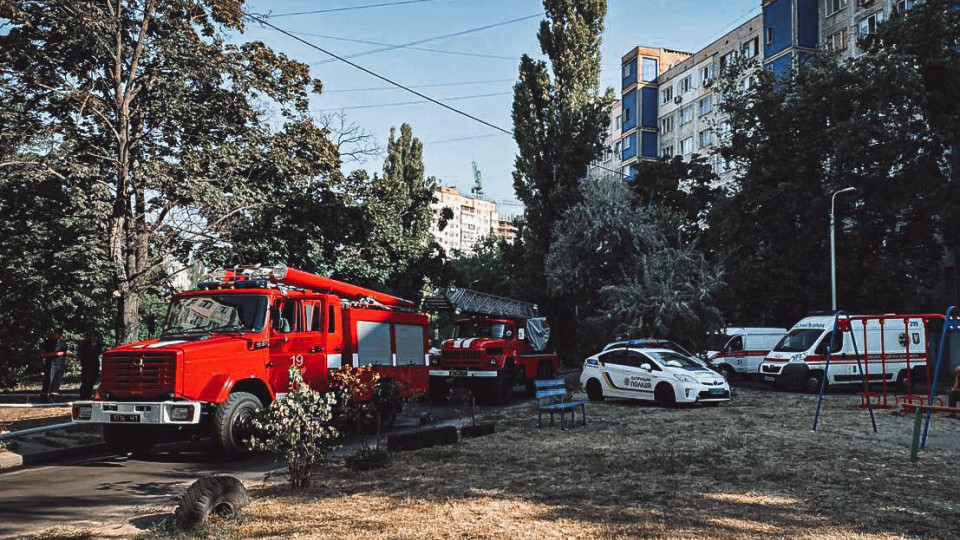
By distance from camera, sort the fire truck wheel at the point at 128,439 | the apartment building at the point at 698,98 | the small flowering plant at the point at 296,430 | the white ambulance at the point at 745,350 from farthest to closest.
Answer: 1. the apartment building at the point at 698,98
2. the white ambulance at the point at 745,350
3. the fire truck wheel at the point at 128,439
4. the small flowering plant at the point at 296,430

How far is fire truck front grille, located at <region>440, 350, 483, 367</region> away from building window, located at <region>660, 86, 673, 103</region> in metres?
43.9

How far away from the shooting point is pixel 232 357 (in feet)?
35.4

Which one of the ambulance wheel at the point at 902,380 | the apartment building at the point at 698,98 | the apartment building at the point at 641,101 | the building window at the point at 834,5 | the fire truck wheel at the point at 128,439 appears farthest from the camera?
the apartment building at the point at 641,101

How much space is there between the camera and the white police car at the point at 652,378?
17.8 metres

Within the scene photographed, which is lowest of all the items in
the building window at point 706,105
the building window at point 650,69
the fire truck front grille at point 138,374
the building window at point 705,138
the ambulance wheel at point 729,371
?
the ambulance wheel at point 729,371

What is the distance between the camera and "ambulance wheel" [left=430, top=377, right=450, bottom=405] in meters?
20.6

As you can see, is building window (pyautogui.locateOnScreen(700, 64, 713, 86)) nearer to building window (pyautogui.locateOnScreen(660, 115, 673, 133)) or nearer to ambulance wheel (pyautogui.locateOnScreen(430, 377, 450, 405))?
building window (pyautogui.locateOnScreen(660, 115, 673, 133))

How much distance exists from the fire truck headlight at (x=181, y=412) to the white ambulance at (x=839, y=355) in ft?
63.4

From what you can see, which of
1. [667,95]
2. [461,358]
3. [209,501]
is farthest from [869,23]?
[209,501]

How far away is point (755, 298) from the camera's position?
111ft

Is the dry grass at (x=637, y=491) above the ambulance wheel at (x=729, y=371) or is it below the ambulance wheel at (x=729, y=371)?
above

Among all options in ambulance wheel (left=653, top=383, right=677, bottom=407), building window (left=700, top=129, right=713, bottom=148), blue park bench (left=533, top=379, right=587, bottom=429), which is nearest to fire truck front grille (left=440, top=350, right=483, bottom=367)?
ambulance wheel (left=653, top=383, right=677, bottom=407)

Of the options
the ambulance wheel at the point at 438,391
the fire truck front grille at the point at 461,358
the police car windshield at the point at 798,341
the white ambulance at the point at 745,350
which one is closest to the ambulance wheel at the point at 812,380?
the police car windshield at the point at 798,341

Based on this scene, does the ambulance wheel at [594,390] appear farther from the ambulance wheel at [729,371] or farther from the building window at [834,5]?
the building window at [834,5]
